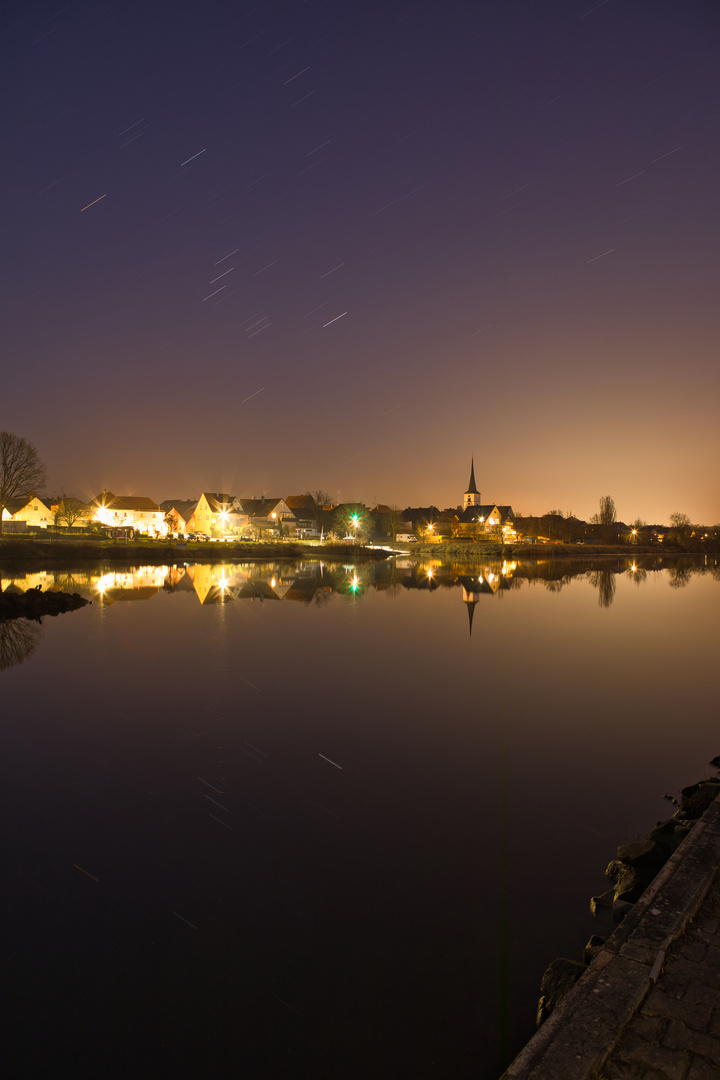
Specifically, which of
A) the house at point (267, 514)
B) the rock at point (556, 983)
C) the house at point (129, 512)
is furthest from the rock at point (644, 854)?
the house at point (129, 512)

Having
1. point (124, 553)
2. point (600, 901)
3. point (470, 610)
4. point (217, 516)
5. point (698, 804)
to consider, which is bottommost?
point (600, 901)

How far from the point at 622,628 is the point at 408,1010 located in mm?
19403

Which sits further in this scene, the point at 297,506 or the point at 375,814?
the point at 297,506

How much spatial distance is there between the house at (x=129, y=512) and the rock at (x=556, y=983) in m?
98.9

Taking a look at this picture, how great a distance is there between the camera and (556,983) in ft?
13.2

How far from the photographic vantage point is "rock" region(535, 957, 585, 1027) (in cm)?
390

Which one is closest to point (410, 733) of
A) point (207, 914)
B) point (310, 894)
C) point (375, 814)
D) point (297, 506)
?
point (375, 814)

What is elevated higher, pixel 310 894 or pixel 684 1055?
pixel 684 1055

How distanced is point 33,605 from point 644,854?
22.1 m

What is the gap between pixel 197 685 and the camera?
12.0m

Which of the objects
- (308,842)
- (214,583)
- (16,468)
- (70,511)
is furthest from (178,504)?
(308,842)

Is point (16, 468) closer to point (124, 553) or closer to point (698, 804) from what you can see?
point (124, 553)

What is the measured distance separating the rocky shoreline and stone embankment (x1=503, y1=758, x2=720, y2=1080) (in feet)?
0.05

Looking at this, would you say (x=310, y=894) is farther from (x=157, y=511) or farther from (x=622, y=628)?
(x=157, y=511)
